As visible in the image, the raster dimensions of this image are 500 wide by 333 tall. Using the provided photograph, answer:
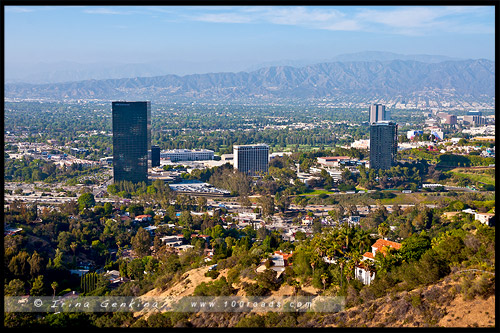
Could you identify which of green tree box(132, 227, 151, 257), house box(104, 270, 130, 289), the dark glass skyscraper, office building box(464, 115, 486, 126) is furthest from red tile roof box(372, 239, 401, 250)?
office building box(464, 115, 486, 126)

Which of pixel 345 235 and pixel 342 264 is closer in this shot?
pixel 342 264

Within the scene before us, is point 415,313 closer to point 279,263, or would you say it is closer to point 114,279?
point 279,263

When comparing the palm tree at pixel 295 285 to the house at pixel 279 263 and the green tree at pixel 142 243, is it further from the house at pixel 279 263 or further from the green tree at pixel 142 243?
the green tree at pixel 142 243

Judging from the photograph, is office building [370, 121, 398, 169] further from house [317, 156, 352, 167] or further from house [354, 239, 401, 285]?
house [354, 239, 401, 285]

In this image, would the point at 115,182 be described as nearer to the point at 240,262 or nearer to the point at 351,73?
the point at 240,262

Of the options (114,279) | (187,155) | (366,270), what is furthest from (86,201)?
(187,155)

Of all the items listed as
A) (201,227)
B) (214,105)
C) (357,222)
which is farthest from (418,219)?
(214,105)
